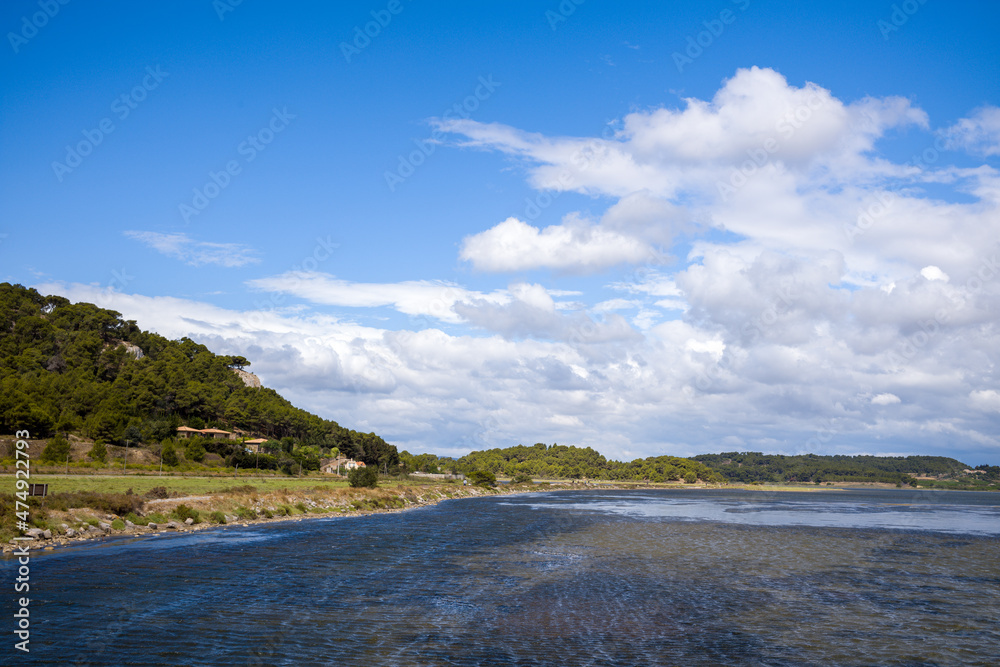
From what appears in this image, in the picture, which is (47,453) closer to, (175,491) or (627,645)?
(175,491)

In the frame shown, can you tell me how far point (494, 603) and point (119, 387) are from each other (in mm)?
121847

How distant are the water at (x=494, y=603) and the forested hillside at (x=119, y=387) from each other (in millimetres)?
76405

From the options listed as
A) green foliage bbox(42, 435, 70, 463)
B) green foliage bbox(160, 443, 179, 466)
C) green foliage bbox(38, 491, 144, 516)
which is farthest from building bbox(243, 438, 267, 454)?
green foliage bbox(38, 491, 144, 516)

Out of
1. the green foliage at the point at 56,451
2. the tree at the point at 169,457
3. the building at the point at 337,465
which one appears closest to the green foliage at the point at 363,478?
the tree at the point at 169,457

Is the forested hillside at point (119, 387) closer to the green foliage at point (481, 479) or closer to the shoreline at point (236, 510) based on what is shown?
the green foliage at point (481, 479)

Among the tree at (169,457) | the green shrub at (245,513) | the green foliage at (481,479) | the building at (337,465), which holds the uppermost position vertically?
the tree at (169,457)

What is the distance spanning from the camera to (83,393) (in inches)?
4336

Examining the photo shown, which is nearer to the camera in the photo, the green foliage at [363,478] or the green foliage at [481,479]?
the green foliage at [363,478]

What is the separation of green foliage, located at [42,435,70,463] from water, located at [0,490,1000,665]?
50225 millimetres

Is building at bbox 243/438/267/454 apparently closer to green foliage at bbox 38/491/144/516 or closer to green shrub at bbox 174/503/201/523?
green shrub at bbox 174/503/201/523

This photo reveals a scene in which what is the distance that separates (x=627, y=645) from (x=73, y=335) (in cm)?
16296

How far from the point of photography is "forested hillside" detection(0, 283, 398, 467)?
102 meters

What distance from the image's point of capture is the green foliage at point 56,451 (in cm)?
7800

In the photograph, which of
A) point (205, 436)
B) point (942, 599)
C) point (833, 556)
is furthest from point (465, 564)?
point (205, 436)
